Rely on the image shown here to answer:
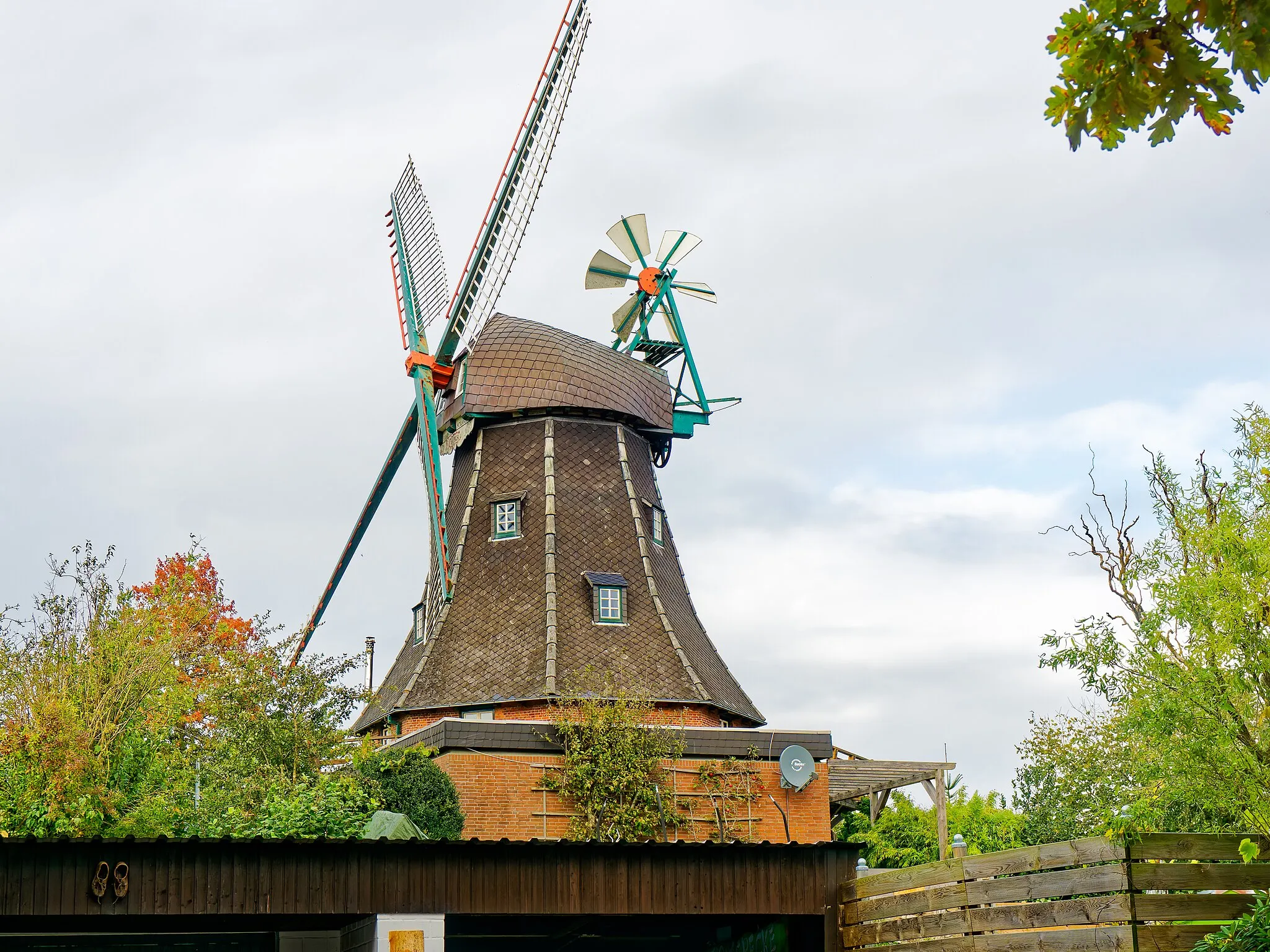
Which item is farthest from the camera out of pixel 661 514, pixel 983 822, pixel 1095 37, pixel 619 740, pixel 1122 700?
pixel 983 822

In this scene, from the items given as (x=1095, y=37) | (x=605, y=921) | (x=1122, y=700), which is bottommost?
(x=605, y=921)

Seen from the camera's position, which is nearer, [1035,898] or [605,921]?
[1035,898]

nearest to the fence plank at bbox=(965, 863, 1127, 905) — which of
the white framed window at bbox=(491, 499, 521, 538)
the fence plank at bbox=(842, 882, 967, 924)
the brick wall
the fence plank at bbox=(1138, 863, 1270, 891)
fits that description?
the fence plank at bbox=(1138, 863, 1270, 891)

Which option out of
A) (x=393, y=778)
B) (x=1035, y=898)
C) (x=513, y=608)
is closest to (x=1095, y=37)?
(x=1035, y=898)

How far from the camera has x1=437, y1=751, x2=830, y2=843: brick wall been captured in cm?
2095

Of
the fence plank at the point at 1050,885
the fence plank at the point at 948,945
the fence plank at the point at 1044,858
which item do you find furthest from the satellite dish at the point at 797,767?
the fence plank at the point at 1050,885

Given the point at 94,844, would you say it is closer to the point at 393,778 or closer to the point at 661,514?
the point at 393,778

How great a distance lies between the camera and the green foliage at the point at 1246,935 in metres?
9.06

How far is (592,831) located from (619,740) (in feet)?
4.78

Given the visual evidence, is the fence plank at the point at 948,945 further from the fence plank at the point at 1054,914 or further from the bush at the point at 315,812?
the bush at the point at 315,812

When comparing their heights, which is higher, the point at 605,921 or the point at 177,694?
the point at 177,694

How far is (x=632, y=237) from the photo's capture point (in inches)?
1216

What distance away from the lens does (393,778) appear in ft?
65.1

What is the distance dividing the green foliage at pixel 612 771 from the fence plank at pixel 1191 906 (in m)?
12.0
